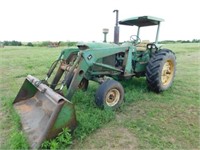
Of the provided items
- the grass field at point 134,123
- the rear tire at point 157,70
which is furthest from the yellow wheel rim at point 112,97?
the rear tire at point 157,70

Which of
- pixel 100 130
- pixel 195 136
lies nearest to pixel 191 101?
pixel 195 136

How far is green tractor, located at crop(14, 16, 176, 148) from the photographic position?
10.5ft

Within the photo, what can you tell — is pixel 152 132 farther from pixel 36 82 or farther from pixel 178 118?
pixel 36 82

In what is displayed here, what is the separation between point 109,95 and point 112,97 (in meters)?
0.12

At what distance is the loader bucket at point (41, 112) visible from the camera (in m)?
3.04

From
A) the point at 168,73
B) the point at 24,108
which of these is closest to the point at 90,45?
the point at 24,108

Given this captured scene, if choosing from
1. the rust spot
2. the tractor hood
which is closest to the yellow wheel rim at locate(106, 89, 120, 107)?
the tractor hood

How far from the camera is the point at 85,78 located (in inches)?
195

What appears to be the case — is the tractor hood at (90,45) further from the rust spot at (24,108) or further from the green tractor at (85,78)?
the rust spot at (24,108)

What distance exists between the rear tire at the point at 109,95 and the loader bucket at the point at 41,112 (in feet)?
2.87

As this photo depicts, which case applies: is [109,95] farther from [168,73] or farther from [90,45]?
[168,73]

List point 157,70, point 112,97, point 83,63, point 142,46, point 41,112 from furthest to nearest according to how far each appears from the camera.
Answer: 1. point 142,46
2. point 157,70
3. point 112,97
4. point 83,63
5. point 41,112

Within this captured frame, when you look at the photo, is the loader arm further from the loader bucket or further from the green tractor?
the loader bucket

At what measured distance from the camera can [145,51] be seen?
18.6ft
